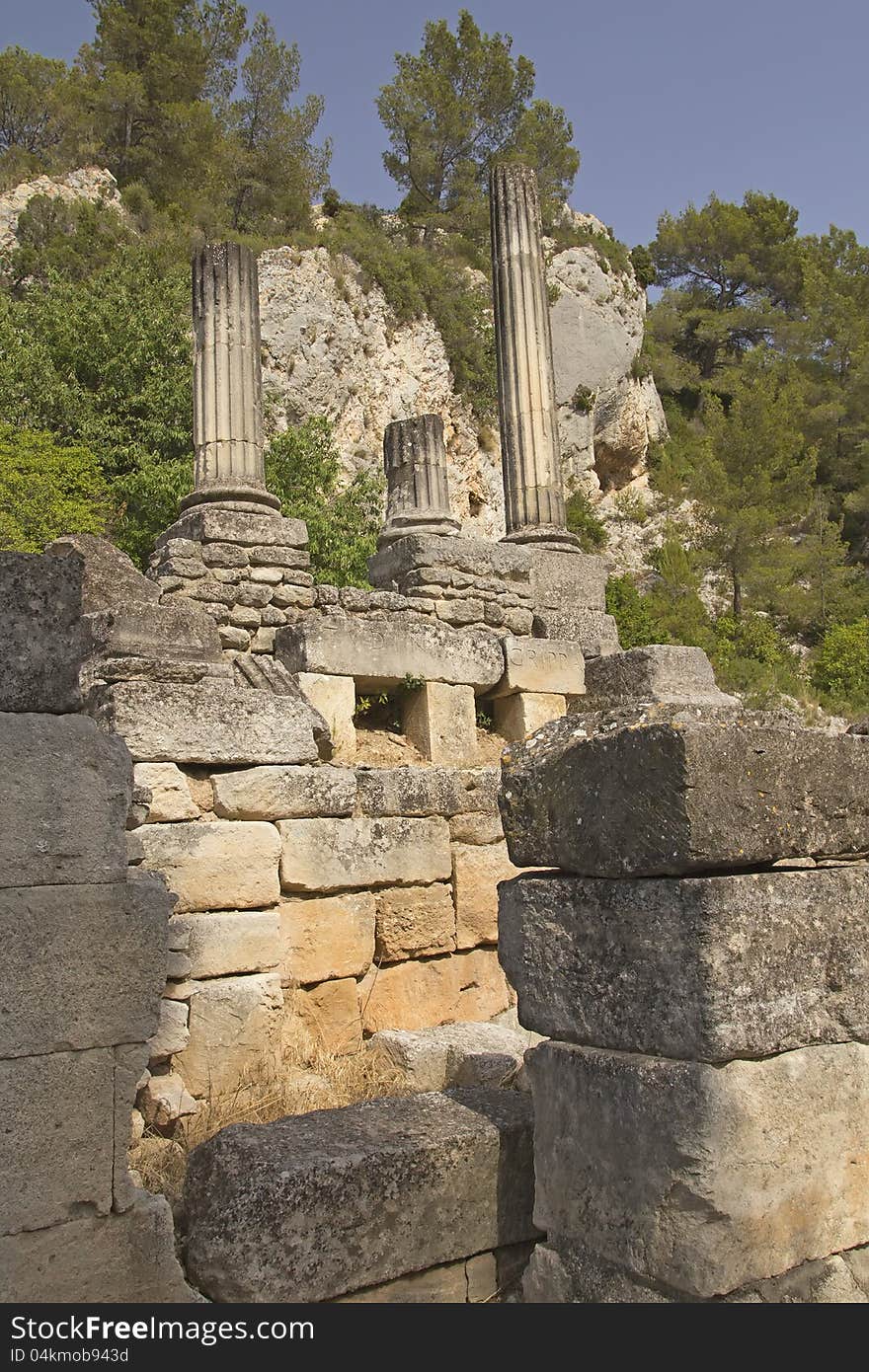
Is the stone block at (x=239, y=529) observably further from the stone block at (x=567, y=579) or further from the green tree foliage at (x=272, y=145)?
the green tree foliage at (x=272, y=145)

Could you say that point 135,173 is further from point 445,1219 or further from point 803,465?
point 445,1219

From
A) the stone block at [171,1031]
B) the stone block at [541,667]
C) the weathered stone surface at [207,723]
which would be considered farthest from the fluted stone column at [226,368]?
the stone block at [171,1031]

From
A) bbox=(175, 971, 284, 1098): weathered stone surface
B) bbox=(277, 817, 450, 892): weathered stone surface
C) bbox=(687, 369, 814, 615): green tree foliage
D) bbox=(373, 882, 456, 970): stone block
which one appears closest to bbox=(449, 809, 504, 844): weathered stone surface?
bbox=(277, 817, 450, 892): weathered stone surface

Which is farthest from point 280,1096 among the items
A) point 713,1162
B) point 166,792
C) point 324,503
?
point 324,503

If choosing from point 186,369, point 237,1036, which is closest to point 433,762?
point 237,1036

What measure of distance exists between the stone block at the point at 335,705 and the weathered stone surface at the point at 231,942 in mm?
1875

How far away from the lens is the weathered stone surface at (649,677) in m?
9.38

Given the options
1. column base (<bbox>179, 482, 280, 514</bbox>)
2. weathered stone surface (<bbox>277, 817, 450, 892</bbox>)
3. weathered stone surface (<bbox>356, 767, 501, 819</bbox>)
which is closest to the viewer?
weathered stone surface (<bbox>277, 817, 450, 892</bbox>)

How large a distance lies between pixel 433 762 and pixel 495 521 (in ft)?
75.0

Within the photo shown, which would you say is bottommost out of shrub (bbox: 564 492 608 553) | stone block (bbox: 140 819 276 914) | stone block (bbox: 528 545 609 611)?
stone block (bbox: 140 819 276 914)

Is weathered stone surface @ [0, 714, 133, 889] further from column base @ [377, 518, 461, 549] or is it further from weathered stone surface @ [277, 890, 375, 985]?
column base @ [377, 518, 461, 549]

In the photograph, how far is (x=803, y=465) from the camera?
3072cm

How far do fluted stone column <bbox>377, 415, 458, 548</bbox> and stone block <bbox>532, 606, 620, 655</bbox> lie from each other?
1.66 meters

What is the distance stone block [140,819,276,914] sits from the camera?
5723 mm
